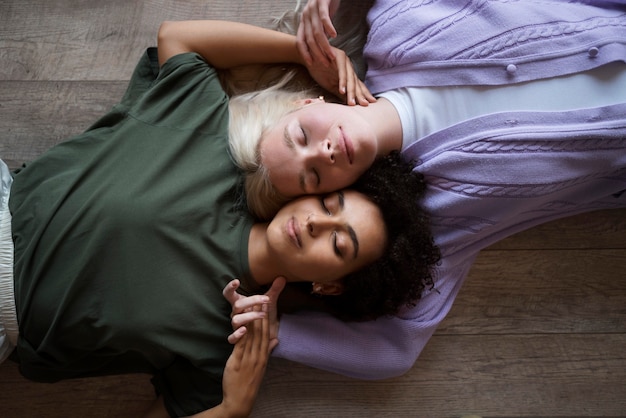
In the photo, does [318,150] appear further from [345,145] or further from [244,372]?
[244,372]

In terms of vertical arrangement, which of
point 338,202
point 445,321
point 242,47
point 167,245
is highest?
point 242,47

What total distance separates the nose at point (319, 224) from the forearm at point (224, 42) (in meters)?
0.45

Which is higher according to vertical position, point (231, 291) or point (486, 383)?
point (231, 291)

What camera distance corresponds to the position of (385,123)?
3.72 ft

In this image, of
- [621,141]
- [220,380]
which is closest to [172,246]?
[220,380]

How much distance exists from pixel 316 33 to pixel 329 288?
61 cm

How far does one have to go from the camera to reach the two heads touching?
3.34ft

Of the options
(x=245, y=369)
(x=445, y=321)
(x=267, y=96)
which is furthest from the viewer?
(x=445, y=321)

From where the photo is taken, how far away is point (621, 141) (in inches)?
44.3

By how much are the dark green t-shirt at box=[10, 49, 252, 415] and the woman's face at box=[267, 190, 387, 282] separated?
5.7 inches

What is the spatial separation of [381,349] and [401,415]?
24 cm

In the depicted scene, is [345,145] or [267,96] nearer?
[345,145]

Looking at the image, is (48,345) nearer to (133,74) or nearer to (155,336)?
(155,336)

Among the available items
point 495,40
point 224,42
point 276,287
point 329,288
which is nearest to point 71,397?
point 276,287
